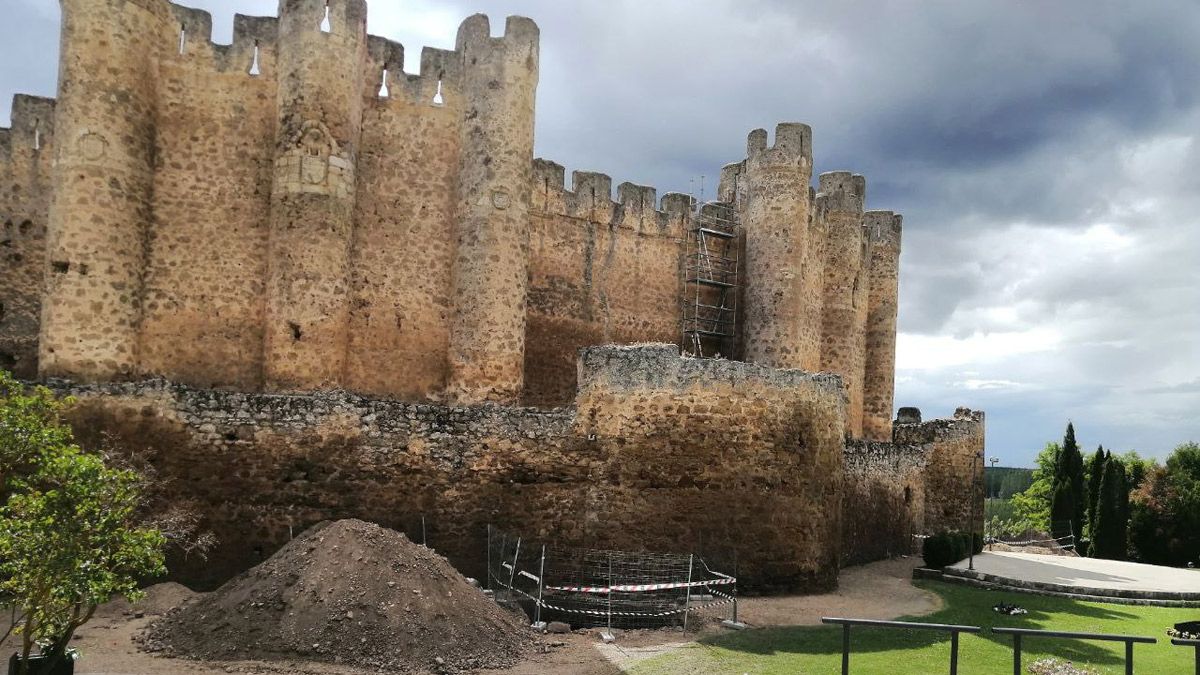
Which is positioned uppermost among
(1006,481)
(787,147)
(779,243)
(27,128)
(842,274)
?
(787,147)

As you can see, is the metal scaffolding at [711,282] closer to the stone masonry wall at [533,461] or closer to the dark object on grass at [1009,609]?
the stone masonry wall at [533,461]

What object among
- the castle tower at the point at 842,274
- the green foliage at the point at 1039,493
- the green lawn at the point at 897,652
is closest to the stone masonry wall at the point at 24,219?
the green lawn at the point at 897,652

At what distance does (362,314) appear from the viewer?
19859 mm

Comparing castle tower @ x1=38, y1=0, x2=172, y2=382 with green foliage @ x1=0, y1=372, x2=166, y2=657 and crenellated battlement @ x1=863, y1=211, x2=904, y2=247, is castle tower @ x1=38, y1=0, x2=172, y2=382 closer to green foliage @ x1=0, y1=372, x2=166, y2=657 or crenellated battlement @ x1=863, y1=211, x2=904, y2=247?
green foliage @ x1=0, y1=372, x2=166, y2=657

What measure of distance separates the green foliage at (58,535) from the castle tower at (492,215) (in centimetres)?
1136

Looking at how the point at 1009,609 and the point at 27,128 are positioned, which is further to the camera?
the point at 27,128

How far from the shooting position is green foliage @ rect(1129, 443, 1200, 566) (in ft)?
110

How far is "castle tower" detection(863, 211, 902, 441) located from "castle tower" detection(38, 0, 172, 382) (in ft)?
73.8

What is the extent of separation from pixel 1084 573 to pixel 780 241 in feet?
39.4

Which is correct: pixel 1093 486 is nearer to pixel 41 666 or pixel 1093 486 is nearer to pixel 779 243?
pixel 779 243

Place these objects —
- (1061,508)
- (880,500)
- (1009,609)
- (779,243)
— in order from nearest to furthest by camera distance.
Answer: (1009,609), (880,500), (779,243), (1061,508)

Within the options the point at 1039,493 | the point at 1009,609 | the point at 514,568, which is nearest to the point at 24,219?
the point at 514,568

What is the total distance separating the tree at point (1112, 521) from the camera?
115 ft

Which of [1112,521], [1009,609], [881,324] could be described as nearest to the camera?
[1009,609]
